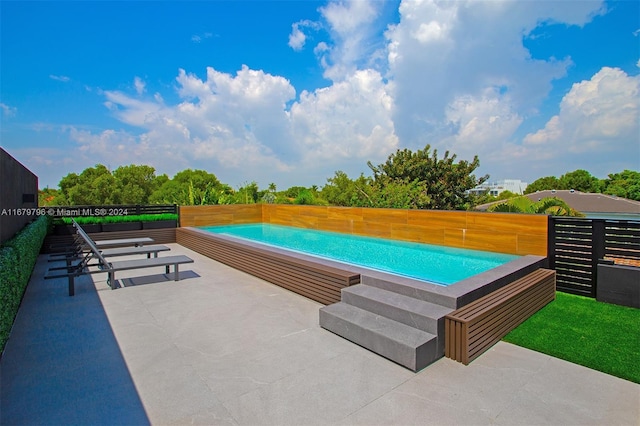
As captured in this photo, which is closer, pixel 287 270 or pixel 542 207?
pixel 287 270

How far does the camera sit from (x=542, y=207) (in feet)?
27.5

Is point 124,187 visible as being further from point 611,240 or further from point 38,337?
point 611,240

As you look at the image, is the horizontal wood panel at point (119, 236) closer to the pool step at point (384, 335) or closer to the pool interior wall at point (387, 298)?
the pool interior wall at point (387, 298)

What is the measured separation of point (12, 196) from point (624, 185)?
50.6 metres

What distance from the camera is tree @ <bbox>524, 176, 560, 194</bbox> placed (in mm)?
56281

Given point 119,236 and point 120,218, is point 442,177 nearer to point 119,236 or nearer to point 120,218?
point 120,218

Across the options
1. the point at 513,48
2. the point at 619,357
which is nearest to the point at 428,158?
the point at 513,48

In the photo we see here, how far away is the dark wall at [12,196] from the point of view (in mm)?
5363

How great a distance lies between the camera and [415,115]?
59.1 feet

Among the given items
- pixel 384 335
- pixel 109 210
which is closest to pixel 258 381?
pixel 384 335

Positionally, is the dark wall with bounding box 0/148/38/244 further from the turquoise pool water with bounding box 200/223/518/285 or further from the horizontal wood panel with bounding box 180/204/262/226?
the turquoise pool water with bounding box 200/223/518/285

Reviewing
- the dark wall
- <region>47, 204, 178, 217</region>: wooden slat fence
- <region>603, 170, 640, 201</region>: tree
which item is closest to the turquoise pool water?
<region>47, 204, 178, 217</region>: wooden slat fence

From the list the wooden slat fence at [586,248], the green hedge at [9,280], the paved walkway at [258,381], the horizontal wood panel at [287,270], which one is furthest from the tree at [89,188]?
the wooden slat fence at [586,248]

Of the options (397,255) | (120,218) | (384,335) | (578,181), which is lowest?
(384,335)
